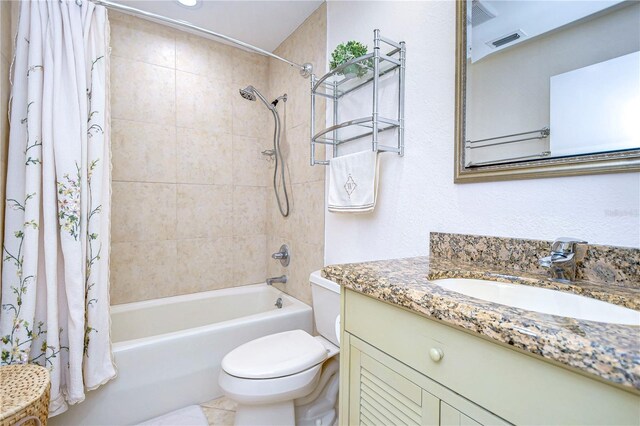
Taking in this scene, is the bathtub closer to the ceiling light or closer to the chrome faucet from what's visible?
the chrome faucet

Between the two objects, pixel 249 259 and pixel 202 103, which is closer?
pixel 202 103

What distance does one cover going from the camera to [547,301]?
760 millimetres

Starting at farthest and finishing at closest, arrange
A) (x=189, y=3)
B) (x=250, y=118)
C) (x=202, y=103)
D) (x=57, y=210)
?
(x=250, y=118), (x=202, y=103), (x=189, y=3), (x=57, y=210)

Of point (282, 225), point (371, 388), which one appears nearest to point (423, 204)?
point (371, 388)

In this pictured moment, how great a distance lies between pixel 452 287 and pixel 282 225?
160cm

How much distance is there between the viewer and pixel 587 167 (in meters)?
0.80

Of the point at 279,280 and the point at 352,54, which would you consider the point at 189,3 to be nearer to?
the point at 352,54

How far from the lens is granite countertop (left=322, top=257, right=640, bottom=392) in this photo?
0.40m

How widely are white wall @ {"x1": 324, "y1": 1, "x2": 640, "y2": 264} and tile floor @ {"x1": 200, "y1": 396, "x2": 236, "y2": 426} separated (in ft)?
3.30

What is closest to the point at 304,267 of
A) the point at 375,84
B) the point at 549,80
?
the point at 375,84

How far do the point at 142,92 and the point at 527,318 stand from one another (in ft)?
7.75

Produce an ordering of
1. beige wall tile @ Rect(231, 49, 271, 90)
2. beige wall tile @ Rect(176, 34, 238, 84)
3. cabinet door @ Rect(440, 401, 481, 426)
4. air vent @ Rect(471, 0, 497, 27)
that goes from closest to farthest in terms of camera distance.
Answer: cabinet door @ Rect(440, 401, 481, 426) → air vent @ Rect(471, 0, 497, 27) → beige wall tile @ Rect(176, 34, 238, 84) → beige wall tile @ Rect(231, 49, 271, 90)

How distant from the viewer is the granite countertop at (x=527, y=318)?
40 centimetres

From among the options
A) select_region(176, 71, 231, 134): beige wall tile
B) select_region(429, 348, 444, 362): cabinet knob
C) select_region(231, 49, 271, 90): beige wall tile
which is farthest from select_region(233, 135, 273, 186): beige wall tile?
select_region(429, 348, 444, 362): cabinet knob
